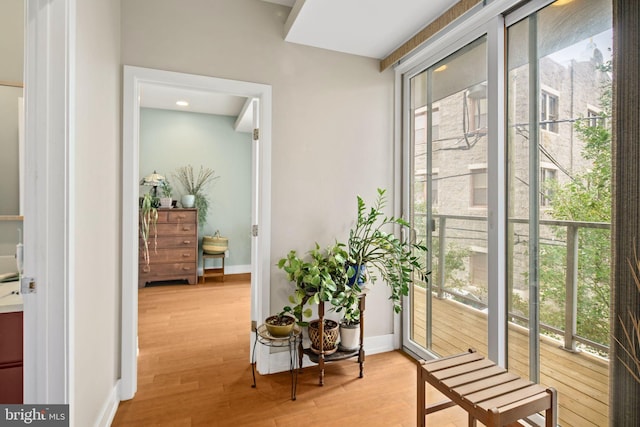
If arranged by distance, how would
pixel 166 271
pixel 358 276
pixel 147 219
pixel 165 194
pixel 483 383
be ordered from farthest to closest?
pixel 165 194 → pixel 166 271 → pixel 147 219 → pixel 358 276 → pixel 483 383

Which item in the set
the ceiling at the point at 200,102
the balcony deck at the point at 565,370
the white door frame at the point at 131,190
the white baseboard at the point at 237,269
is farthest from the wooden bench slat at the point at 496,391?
the white baseboard at the point at 237,269

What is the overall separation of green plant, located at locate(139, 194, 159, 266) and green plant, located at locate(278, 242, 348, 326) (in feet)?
9.83

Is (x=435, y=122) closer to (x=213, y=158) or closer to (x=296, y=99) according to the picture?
(x=296, y=99)

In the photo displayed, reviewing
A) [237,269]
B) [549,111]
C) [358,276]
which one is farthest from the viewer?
[237,269]

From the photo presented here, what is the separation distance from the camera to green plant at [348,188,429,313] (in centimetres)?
229

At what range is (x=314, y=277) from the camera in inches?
81.0

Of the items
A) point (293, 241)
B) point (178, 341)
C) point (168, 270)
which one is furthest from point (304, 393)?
point (168, 270)

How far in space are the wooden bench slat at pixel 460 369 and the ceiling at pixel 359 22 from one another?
1979mm

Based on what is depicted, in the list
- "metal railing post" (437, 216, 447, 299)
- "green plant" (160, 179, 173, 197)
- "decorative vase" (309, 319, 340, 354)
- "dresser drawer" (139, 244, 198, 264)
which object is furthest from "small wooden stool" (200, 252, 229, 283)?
"metal railing post" (437, 216, 447, 299)

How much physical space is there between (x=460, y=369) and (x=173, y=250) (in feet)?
14.0

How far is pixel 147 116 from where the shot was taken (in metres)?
5.05

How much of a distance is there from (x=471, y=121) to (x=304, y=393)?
202 cm

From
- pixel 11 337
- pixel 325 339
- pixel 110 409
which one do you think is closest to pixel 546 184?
pixel 325 339

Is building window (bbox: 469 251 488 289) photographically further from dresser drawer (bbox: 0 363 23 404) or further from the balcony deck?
dresser drawer (bbox: 0 363 23 404)
